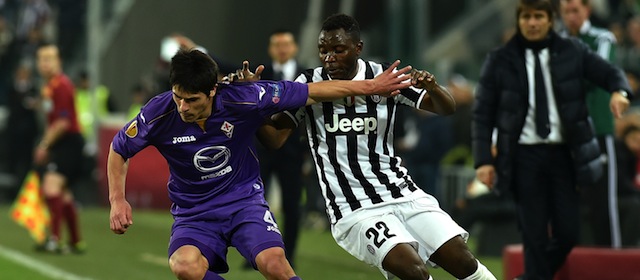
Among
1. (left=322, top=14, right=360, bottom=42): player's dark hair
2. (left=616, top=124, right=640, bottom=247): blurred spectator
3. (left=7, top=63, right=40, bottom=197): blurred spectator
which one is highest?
(left=322, top=14, right=360, bottom=42): player's dark hair

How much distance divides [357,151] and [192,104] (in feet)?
3.20

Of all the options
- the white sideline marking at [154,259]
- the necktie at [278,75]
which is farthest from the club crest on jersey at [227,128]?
the white sideline marking at [154,259]

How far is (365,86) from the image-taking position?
24.0 feet

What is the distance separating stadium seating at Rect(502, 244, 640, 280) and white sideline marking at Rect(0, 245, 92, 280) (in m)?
4.00

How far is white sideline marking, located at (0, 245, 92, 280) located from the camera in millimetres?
11492

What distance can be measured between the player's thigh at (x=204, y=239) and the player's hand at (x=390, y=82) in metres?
1.18

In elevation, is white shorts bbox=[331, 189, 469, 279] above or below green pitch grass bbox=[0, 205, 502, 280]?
above

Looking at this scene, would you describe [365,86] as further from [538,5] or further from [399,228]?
[538,5]

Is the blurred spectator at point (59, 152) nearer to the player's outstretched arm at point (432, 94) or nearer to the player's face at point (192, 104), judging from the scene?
the player's face at point (192, 104)

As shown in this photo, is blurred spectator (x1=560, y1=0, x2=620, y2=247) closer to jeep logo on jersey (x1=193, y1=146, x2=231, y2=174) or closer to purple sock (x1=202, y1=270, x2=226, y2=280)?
jeep logo on jersey (x1=193, y1=146, x2=231, y2=174)

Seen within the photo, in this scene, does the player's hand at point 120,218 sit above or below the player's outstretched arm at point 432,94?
below

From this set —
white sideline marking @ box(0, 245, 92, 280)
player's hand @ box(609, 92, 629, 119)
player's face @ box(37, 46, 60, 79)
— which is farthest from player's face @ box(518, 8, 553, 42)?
player's face @ box(37, 46, 60, 79)

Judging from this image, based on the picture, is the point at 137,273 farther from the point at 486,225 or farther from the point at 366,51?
the point at 366,51

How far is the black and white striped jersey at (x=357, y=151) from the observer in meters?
7.52
